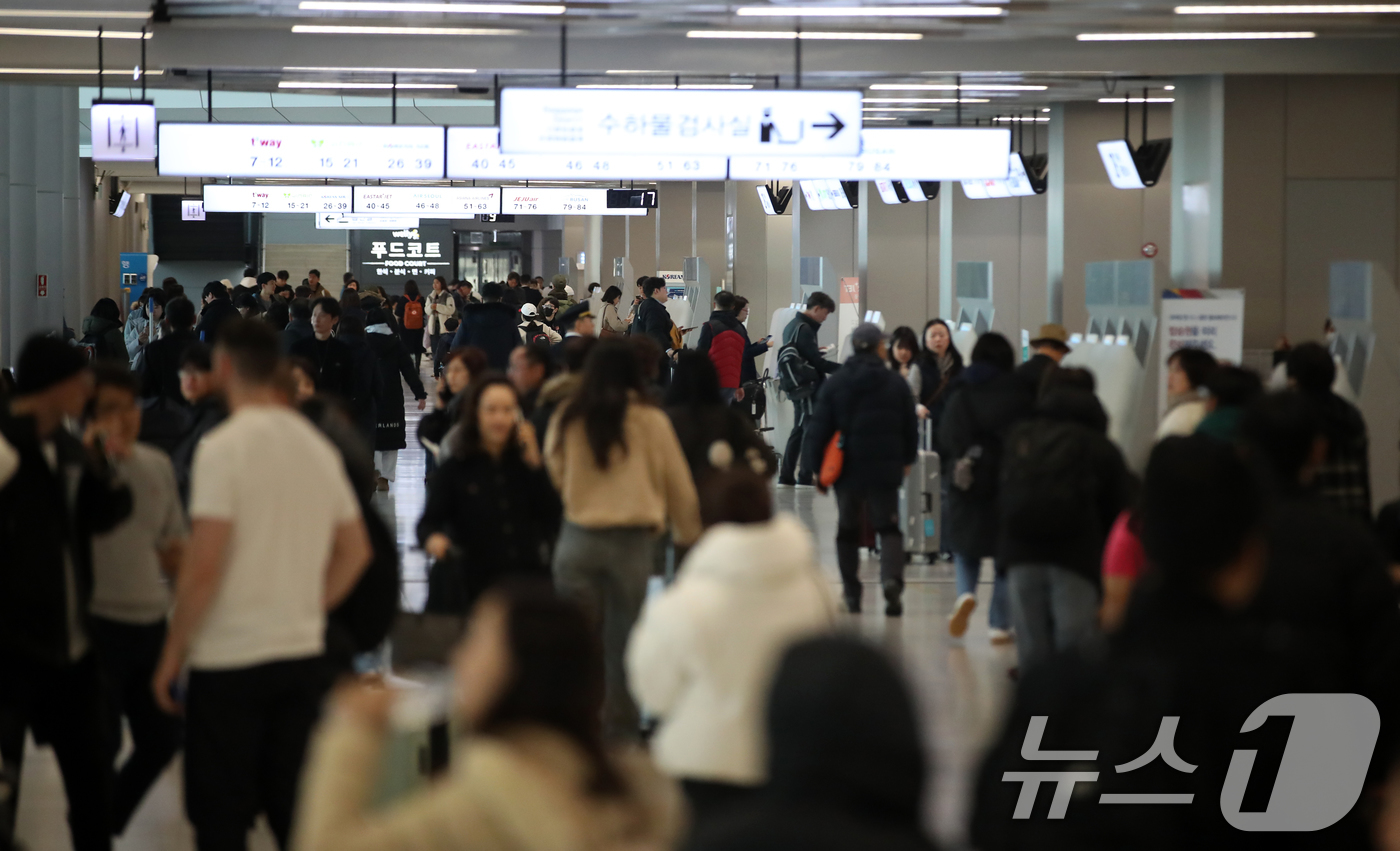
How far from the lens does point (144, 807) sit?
4.88 m

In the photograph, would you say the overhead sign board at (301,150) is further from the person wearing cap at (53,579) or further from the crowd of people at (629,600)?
the person wearing cap at (53,579)

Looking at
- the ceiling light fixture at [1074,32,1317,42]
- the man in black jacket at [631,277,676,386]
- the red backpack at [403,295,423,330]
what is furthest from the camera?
the red backpack at [403,295,423,330]

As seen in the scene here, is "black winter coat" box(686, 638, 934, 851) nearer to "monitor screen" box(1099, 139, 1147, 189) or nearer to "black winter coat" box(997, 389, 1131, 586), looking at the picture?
"black winter coat" box(997, 389, 1131, 586)

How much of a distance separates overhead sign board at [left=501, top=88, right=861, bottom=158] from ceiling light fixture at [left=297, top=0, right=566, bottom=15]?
597mm

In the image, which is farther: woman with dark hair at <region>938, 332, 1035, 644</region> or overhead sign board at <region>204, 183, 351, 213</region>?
overhead sign board at <region>204, 183, 351, 213</region>

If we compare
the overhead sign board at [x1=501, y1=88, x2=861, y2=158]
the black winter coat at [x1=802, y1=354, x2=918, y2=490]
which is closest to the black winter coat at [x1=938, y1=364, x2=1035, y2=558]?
the black winter coat at [x1=802, y1=354, x2=918, y2=490]

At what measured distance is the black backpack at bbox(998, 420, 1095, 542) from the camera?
206 inches

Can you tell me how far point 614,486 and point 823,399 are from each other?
274 cm

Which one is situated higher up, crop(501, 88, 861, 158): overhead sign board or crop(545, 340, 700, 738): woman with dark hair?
crop(501, 88, 861, 158): overhead sign board

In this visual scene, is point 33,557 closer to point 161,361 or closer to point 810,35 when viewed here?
point 161,361

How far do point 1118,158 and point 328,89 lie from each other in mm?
6026

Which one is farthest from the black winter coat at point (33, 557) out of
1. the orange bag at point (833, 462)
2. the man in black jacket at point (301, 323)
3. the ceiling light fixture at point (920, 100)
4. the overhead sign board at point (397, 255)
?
the overhead sign board at point (397, 255)

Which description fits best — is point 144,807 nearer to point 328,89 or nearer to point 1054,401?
point 1054,401

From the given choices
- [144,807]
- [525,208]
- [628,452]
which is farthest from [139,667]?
[525,208]
